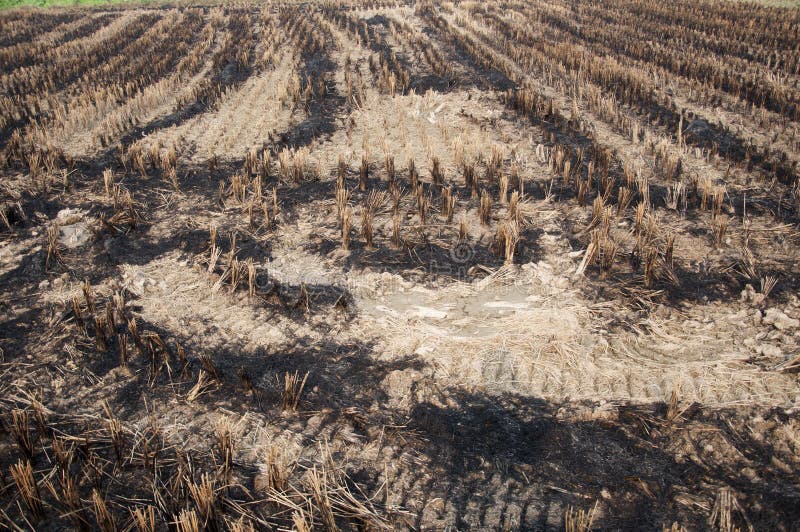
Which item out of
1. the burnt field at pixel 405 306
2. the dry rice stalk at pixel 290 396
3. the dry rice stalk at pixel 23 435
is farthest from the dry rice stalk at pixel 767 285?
the dry rice stalk at pixel 23 435

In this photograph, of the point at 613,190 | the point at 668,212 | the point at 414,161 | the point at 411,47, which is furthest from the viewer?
the point at 411,47

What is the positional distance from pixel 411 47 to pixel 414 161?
8909 millimetres

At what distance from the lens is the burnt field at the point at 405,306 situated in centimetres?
337

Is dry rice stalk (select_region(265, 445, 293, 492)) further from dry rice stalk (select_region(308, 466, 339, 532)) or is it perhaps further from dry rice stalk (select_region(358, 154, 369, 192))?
dry rice stalk (select_region(358, 154, 369, 192))

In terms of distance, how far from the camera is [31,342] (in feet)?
15.5

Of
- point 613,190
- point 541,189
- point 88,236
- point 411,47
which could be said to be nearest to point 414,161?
point 541,189

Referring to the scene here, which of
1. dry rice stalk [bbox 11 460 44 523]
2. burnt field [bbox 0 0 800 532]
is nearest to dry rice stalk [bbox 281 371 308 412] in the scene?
burnt field [bbox 0 0 800 532]

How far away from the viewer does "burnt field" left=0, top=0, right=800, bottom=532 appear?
337 centimetres

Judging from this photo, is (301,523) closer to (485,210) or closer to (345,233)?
(345,233)

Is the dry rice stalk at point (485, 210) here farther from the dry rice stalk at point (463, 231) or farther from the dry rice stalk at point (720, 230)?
the dry rice stalk at point (720, 230)

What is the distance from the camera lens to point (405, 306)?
17.3ft

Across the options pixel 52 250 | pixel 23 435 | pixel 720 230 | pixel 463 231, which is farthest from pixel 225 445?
pixel 720 230

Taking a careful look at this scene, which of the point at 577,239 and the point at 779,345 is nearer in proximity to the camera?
the point at 779,345

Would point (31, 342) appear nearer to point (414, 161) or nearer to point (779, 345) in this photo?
point (414, 161)
